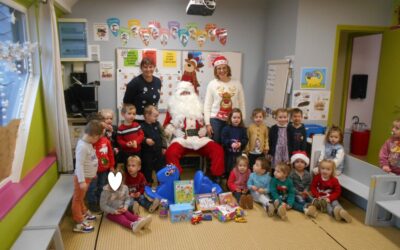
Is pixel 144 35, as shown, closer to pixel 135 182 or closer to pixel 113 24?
pixel 113 24

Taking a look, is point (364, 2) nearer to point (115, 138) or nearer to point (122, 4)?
point (122, 4)

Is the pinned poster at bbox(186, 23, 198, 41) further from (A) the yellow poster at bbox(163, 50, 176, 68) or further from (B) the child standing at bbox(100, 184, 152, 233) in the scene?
(B) the child standing at bbox(100, 184, 152, 233)

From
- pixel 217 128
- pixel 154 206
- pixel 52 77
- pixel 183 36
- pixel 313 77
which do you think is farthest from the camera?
pixel 183 36

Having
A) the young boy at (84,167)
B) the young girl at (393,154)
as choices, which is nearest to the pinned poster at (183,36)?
the young boy at (84,167)

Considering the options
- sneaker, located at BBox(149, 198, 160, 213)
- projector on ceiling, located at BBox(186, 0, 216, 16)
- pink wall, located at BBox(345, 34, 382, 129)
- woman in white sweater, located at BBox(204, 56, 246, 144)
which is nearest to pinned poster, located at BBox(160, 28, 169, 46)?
projector on ceiling, located at BBox(186, 0, 216, 16)

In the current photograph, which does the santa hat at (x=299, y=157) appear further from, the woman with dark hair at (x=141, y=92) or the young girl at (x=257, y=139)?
the woman with dark hair at (x=141, y=92)

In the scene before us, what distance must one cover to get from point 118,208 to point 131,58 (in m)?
2.25

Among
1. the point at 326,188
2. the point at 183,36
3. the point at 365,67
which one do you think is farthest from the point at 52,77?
the point at 365,67

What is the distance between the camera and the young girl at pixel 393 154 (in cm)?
296

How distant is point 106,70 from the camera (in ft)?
13.8

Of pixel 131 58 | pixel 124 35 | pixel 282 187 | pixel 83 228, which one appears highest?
pixel 124 35

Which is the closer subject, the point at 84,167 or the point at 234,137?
the point at 84,167

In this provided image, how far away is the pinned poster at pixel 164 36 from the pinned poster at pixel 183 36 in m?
0.18

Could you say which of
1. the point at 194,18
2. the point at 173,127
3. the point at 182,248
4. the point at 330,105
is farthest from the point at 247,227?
the point at 194,18
